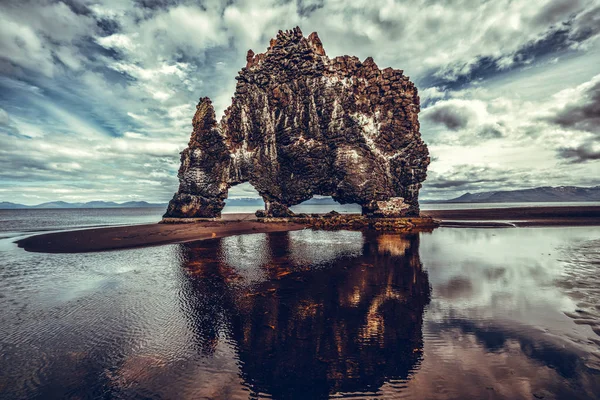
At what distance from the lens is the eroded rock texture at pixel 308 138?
2031 inches

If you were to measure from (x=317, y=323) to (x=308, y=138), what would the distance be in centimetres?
4732

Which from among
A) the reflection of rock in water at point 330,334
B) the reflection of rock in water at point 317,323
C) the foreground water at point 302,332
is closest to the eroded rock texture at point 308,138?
the foreground water at point 302,332

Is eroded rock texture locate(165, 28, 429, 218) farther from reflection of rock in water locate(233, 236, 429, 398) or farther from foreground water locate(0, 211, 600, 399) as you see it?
reflection of rock in water locate(233, 236, 429, 398)

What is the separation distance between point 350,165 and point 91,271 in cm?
4367

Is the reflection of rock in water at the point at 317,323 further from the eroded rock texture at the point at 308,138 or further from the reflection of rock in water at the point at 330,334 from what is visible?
the eroded rock texture at the point at 308,138

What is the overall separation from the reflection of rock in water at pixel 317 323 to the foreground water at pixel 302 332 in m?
0.05

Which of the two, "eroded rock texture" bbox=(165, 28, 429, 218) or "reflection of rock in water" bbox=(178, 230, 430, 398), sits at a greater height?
"eroded rock texture" bbox=(165, 28, 429, 218)

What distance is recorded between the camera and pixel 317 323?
9.02 metres

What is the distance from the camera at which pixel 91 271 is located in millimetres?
16812

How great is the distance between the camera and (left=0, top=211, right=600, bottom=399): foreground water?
19.4 feet

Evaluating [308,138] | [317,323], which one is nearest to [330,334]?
[317,323]

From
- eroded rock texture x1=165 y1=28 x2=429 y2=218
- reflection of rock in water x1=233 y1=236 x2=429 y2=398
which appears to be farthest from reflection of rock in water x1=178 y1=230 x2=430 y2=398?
eroded rock texture x1=165 y1=28 x2=429 y2=218

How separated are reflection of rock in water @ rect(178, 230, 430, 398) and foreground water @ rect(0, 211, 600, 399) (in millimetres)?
52

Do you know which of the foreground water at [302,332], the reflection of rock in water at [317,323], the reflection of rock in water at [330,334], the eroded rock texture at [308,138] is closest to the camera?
the foreground water at [302,332]
